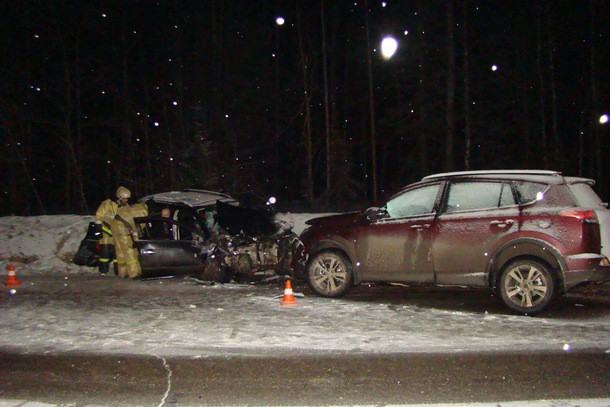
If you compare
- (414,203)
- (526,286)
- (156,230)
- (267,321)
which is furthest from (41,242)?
(526,286)

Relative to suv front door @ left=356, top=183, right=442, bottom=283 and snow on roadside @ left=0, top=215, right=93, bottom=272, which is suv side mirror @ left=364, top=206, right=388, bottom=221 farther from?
snow on roadside @ left=0, top=215, right=93, bottom=272

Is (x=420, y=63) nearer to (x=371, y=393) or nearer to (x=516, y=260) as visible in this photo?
(x=516, y=260)

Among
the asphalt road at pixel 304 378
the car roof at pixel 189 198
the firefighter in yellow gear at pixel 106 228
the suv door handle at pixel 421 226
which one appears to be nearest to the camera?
the asphalt road at pixel 304 378

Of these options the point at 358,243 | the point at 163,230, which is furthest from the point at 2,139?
the point at 358,243

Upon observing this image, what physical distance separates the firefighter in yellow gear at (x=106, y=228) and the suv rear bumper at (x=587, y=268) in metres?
8.44

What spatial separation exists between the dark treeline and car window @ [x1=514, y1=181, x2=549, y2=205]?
16474mm

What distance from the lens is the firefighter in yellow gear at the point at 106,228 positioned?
11438 mm

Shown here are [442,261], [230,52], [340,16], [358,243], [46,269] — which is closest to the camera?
[442,261]

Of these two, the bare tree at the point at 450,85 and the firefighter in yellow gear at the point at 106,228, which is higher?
the bare tree at the point at 450,85

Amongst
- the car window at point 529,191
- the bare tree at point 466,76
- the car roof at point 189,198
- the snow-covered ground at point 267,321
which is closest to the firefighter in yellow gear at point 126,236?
the snow-covered ground at point 267,321

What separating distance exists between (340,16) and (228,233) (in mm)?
26766

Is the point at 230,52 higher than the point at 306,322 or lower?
higher

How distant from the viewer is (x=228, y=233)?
11758 mm

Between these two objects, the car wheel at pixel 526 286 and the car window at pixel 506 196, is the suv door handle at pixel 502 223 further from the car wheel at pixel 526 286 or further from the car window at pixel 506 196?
the car wheel at pixel 526 286
